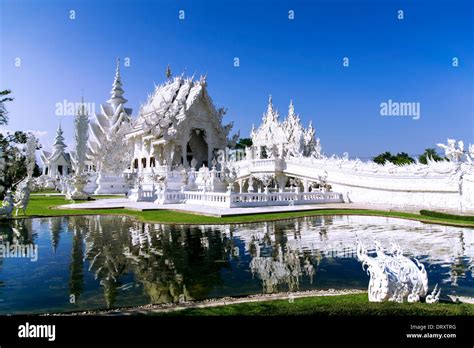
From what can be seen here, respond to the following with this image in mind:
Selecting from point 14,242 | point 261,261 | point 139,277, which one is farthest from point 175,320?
point 14,242

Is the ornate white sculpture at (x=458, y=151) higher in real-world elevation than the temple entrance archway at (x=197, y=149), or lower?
lower

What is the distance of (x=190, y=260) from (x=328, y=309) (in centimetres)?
436

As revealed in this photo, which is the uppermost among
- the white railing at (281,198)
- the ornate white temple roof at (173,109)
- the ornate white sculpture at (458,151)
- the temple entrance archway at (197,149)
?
the ornate white temple roof at (173,109)

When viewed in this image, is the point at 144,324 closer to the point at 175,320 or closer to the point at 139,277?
the point at 175,320

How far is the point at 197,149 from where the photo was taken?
1772 inches

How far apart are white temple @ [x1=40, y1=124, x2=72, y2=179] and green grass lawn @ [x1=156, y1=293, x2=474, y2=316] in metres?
63.5

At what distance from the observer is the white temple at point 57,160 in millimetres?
63231

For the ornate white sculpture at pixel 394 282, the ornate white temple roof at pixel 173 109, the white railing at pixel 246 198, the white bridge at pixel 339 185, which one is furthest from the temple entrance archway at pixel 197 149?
the ornate white sculpture at pixel 394 282

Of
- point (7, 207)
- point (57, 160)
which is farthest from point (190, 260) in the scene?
point (57, 160)

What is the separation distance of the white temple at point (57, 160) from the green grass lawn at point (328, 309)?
208ft

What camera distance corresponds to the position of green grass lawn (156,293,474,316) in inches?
184

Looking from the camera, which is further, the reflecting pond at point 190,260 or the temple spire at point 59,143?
the temple spire at point 59,143

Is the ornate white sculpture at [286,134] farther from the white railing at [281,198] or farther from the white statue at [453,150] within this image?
the white statue at [453,150]

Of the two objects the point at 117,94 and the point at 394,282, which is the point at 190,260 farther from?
the point at 117,94
